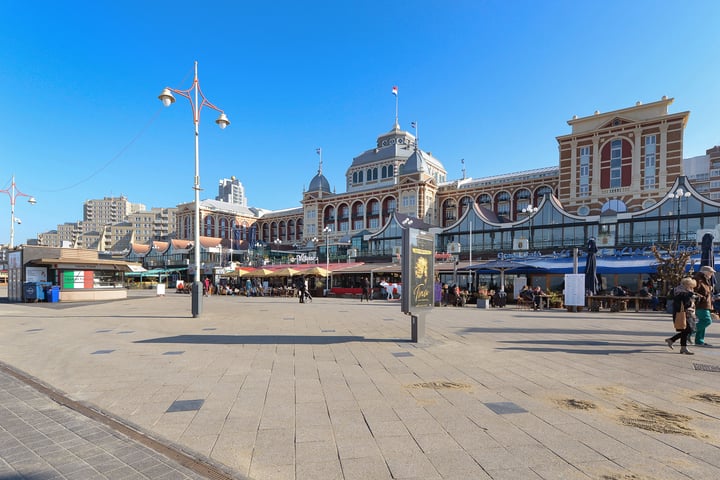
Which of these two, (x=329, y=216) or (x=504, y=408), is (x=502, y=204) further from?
(x=504, y=408)

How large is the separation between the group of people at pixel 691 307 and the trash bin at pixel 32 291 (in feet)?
92.2

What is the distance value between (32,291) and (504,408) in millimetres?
26325

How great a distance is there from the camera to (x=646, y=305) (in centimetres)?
1844

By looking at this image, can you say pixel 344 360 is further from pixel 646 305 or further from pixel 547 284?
pixel 547 284

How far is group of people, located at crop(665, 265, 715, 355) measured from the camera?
780cm

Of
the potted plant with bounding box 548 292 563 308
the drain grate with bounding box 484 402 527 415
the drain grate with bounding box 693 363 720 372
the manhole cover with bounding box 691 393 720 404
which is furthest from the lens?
the potted plant with bounding box 548 292 563 308

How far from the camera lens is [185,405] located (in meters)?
4.87

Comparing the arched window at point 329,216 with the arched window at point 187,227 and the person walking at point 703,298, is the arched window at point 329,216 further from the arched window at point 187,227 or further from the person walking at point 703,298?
the person walking at point 703,298

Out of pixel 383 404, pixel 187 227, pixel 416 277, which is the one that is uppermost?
pixel 187 227

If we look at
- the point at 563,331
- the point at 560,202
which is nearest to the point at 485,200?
the point at 560,202

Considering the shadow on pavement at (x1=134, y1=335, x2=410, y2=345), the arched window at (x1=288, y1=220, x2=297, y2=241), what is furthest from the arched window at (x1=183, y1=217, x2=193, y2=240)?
the shadow on pavement at (x1=134, y1=335, x2=410, y2=345)

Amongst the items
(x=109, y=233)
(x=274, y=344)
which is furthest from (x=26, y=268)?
(x=109, y=233)

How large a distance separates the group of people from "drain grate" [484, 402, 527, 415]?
17.4ft

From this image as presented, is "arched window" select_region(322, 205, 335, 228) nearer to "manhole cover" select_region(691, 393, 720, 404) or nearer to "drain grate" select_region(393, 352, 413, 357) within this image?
"drain grate" select_region(393, 352, 413, 357)
